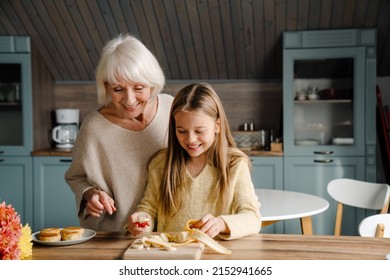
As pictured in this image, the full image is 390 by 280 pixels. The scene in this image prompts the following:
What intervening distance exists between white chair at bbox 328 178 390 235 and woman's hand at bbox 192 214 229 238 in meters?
1.73

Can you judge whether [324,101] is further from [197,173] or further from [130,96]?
[130,96]

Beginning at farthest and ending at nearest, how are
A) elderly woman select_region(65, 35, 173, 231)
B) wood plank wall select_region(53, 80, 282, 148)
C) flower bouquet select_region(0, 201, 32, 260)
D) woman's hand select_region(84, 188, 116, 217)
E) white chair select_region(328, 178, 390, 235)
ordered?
wood plank wall select_region(53, 80, 282, 148) < white chair select_region(328, 178, 390, 235) < elderly woman select_region(65, 35, 173, 231) < woman's hand select_region(84, 188, 116, 217) < flower bouquet select_region(0, 201, 32, 260)

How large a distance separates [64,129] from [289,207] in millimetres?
2543

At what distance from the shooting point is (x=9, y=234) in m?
1.10

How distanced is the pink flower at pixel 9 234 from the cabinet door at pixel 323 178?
10.5 ft

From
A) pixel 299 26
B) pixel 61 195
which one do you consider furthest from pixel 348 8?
pixel 61 195

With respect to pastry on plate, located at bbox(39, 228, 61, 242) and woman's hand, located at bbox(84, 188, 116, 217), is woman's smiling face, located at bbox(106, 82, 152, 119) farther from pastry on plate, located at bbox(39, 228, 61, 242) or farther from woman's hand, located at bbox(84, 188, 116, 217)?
pastry on plate, located at bbox(39, 228, 61, 242)

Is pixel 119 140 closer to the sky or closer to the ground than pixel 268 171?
closer to the sky

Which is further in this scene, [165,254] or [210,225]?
[210,225]

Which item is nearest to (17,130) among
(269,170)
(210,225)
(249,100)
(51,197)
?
(51,197)

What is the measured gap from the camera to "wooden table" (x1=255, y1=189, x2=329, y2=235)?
7.89ft

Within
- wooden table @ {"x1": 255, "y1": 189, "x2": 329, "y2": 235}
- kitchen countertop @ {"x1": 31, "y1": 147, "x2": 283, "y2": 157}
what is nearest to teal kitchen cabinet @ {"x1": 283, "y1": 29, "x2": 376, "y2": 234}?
kitchen countertop @ {"x1": 31, "y1": 147, "x2": 283, "y2": 157}
